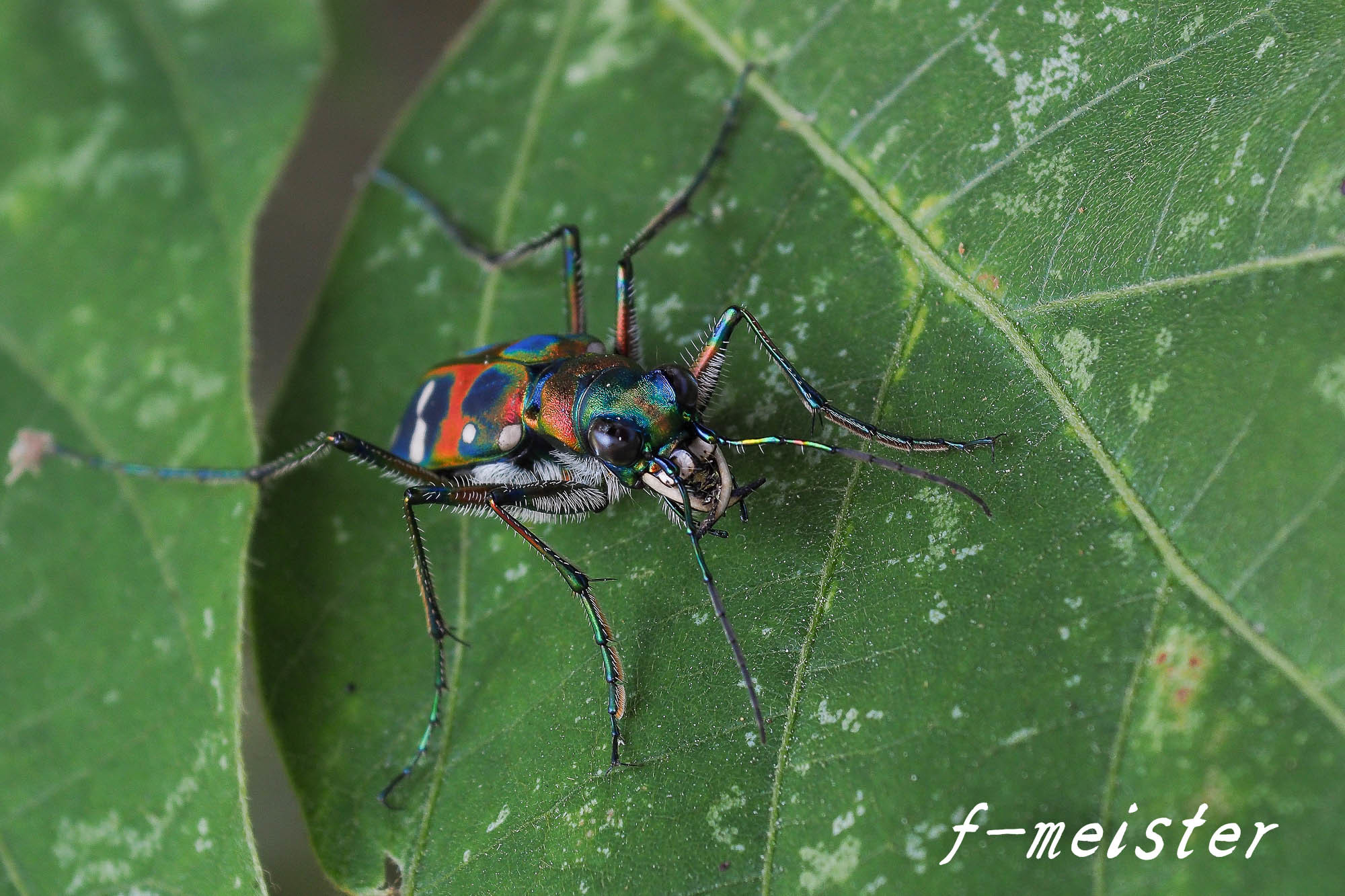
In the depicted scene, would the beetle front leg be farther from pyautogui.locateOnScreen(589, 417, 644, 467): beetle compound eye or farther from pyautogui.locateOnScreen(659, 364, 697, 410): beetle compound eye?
pyautogui.locateOnScreen(589, 417, 644, 467): beetle compound eye

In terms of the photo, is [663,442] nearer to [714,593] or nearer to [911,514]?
[714,593]

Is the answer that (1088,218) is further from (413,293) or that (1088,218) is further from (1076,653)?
(413,293)

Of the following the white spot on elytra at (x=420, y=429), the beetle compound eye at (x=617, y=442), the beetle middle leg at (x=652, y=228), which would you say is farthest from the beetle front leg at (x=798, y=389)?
the white spot on elytra at (x=420, y=429)

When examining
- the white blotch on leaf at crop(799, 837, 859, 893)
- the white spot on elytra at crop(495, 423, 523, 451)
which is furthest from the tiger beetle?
the white blotch on leaf at crop(799, 837, 859, 893)

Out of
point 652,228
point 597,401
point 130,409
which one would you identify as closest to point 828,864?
point 597,401

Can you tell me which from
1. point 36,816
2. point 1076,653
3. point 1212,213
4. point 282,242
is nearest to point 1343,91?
point 1212,213
